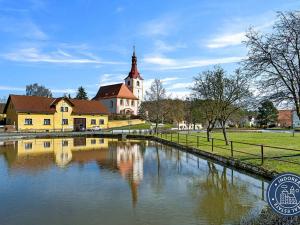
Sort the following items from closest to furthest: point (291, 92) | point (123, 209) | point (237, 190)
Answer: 1. point (123, 209)
2. point (237, 190)
3. point (291, 92)

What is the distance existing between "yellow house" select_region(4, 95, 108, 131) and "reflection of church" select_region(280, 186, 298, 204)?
60.6 m

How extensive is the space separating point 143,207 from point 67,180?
5692 millimetres

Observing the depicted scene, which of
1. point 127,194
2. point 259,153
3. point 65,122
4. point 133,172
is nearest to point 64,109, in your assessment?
point 65,122

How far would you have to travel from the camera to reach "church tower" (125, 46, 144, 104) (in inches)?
4235

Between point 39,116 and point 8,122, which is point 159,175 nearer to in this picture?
point 39,116

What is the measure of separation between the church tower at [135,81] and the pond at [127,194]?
290ft

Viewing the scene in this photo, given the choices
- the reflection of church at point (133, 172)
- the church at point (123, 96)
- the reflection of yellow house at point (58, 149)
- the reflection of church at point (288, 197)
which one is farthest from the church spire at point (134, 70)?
the reflection of church at point (288, 197)

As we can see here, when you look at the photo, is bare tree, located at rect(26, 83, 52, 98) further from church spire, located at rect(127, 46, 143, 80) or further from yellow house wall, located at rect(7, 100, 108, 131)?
yellow house wall, located at rect(7, 100, 108, 131)

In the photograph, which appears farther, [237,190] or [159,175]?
[159,175]

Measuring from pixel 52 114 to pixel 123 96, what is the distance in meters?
31.3

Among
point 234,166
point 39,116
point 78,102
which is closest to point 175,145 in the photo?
point 234,166

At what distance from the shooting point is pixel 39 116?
64312 millimetres

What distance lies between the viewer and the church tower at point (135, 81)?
107562mm

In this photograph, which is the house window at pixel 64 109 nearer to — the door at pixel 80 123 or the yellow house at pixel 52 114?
the yellow house at pixel 52 114
